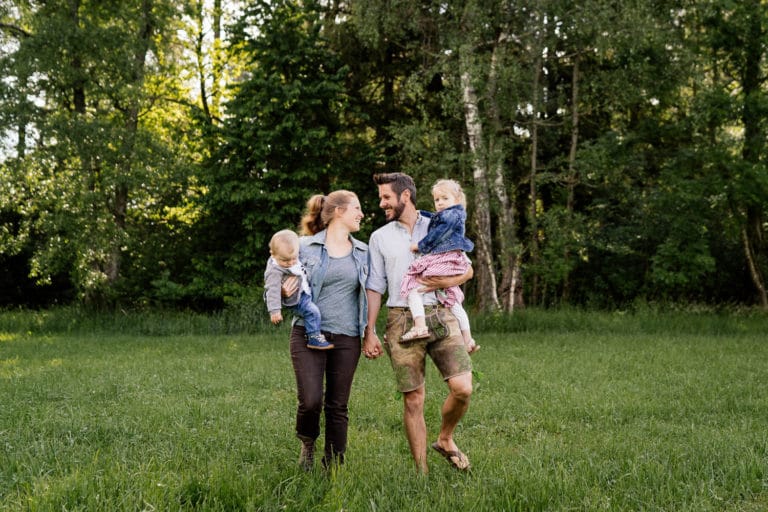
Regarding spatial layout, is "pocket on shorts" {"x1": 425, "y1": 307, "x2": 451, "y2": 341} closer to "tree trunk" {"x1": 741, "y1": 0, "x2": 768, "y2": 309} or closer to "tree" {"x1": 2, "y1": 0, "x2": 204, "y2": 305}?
"tree trunk" {"x1": 741, "y1": 0, "x2": 768, "y2": 309}

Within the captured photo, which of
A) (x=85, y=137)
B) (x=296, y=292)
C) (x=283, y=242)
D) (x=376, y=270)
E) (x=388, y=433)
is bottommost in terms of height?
(x=388, y=433)

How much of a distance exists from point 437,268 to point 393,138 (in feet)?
49.7

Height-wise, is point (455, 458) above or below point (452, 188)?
below

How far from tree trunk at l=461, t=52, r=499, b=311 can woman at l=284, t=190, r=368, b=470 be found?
11.5 m

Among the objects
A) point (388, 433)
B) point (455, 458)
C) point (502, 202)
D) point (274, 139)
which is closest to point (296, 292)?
point (455, 458)

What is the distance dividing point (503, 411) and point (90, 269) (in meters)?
14.9

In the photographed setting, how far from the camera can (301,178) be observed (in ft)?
65.3

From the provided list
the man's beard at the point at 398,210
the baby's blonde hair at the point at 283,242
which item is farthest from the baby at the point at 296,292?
the man's beard at the point at 398,210

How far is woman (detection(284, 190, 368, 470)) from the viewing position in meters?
5.06

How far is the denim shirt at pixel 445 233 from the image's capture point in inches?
196

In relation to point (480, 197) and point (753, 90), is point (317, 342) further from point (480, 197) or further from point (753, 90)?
point (753, 90)

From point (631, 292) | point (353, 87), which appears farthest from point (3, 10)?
point (631, 292)

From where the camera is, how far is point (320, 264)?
201 inches

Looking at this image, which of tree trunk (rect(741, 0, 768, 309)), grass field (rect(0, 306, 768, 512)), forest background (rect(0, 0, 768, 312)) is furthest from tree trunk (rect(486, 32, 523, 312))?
tree trunk (rect(741, 0, 768, 309))
